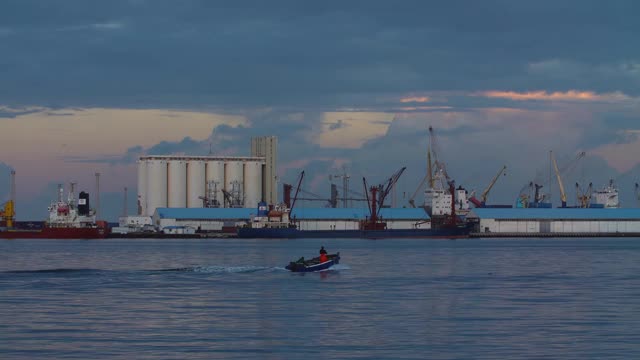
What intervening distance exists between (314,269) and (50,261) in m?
33.2

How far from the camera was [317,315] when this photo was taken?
47.7 metres

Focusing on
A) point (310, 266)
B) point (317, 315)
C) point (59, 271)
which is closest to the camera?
point (317, 315)

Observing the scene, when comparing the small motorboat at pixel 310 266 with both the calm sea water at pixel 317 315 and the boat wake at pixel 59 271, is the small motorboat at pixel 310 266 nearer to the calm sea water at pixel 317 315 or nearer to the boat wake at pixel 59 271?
the calm sea water at pixel 317 315

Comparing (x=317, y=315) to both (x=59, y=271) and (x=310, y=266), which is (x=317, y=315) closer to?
(x=310, y=266)

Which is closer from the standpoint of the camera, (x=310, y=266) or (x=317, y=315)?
(x=317, y=315)

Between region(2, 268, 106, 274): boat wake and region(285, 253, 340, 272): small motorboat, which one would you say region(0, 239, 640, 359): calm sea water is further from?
region(285, 253, 340, 272): small motorboat

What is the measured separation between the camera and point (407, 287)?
213 feet

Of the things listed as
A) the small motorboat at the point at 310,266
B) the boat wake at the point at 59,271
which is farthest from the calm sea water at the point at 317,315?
the small motorboat at the point at 310,266

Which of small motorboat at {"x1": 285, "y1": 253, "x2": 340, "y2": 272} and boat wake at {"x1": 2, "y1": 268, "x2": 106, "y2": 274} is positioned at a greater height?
small motorboat at {"x1": 285, "y1": 253, "x2": 340, "y2": 272}

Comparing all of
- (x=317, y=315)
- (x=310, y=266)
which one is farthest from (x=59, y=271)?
(x=317, y=315)

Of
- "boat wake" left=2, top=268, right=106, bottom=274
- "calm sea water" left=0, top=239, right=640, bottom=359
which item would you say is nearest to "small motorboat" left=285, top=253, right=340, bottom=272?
"calm sea water" left=0, top=239, right=640, bottom=359

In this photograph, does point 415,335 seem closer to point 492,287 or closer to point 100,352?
point 100,352

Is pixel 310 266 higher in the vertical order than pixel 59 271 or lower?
higher

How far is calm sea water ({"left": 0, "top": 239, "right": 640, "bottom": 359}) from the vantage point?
121 feet
